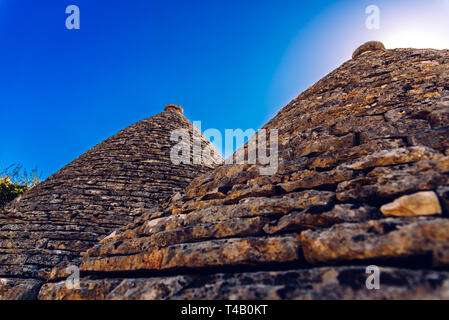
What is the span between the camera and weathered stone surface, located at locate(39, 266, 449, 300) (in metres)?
0.96

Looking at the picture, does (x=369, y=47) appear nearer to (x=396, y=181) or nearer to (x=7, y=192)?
(x=396, y=181)

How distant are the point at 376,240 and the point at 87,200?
4.66 metres

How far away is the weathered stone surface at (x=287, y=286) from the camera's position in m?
0.96

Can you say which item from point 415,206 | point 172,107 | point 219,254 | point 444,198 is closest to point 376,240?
point 415,206

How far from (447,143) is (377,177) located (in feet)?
1.93

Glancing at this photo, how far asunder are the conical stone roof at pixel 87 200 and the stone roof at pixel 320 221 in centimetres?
102

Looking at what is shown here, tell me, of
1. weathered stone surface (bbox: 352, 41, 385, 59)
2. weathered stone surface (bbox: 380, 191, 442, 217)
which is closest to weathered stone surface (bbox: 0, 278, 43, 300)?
weathered stone surface (bbox: 380, 191, 442, 217)

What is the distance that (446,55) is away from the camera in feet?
10.0

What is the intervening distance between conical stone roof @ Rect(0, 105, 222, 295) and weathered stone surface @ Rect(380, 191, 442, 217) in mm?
2432

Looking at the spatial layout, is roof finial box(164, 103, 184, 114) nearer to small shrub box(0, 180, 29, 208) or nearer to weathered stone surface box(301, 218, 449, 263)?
small shrub box(0, 180, 29, 208)

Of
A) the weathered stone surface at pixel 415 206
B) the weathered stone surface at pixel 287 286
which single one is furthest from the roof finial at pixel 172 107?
the weathered stone surface at pixel 415 206

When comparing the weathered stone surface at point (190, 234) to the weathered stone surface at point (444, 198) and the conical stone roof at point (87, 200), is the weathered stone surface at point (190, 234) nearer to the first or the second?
the conical stone roof at point (87, 200)
